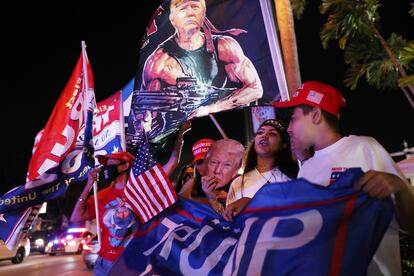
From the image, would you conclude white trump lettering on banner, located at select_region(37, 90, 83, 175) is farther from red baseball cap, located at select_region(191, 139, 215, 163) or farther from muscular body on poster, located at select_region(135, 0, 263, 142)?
red baseball cap, located at select_region(191, 139, 215, 163)

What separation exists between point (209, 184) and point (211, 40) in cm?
233

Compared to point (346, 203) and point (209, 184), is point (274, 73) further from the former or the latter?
point (346, 203)

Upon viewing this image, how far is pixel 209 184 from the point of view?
377 cm

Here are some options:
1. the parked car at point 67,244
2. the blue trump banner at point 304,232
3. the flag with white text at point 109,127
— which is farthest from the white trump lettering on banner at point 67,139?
the parked car at point 67,244

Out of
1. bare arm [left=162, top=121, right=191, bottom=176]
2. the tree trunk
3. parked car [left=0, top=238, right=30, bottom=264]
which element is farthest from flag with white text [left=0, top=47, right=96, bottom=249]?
parked car [left=0, top=238, right=30, bottom=264]

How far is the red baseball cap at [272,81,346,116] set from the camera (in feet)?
9.29

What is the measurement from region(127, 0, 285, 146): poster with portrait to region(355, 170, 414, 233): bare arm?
2.73 metres

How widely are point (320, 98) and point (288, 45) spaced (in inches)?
145

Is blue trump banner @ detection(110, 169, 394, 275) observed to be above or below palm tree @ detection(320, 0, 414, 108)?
below

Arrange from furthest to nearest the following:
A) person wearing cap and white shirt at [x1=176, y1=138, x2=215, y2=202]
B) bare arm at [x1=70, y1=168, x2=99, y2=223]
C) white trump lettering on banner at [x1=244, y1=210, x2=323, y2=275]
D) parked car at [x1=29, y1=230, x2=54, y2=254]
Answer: parked car at [x1=29, y1=230, x2=54, y2=254] → bare arm at [x1=70, y1=168, x2=99, y2=223] → person wearing cap and white shirt at [x1=176, y1=138, x2=215, y2=202] → white trump lettering on banner at [x1=244, y1=210, x2=323, y2=275]

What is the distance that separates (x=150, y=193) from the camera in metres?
3.65

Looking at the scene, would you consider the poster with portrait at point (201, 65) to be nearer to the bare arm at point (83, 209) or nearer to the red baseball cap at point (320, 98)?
the bare arm at point (83, 209)

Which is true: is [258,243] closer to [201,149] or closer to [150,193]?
[150,193]

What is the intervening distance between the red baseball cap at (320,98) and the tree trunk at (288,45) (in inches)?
123
